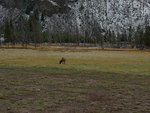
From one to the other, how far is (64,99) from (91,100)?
5.91ft

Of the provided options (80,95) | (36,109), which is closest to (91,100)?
(80,95)

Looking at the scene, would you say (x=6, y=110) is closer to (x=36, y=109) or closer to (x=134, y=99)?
(x=36, y=109)

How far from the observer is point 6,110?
11289 mm

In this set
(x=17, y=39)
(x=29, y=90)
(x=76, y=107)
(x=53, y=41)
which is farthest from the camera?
(x=53, y=41)

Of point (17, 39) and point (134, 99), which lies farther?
point (17, 39)

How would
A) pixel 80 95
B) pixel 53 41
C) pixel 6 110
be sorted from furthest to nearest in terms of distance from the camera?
1. pixel 53 41
2. pixel 80 95
3. pixel 6 110

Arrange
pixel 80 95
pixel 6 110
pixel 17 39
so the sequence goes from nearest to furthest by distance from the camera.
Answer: pixel 6 110 < pixel 80 95 < pixel 17 39

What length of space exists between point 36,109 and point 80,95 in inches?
171

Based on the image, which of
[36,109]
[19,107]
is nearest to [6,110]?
[19,107]

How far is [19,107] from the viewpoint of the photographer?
11867 millimetres

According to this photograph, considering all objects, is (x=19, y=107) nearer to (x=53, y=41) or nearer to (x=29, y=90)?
(x=29, y=90)

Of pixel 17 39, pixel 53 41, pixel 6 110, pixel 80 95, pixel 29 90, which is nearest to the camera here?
pixel 6 110

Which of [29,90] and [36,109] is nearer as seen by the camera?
[36,109]

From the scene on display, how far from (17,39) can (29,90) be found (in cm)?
15732
